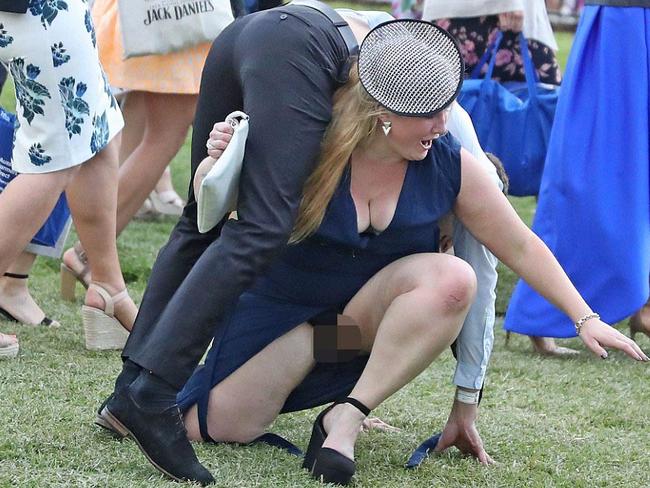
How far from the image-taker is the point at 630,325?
392 cm

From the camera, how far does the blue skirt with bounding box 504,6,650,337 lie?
3.65 meters

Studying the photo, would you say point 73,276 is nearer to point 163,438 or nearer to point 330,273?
point 330,273

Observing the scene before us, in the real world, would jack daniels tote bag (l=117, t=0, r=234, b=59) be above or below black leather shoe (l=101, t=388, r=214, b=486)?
above

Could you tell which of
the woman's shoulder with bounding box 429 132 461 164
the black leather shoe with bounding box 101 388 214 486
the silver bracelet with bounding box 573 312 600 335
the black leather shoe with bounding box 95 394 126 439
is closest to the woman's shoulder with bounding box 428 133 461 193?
the woman's shoulder with bounding box 429 132 461 164

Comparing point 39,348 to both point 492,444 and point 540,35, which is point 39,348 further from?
point 540,35

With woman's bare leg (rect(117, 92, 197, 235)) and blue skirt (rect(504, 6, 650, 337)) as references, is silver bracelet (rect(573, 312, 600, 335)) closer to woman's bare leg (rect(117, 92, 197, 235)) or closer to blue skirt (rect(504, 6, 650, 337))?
blue skirt (rect(504, 6, 650, 337))

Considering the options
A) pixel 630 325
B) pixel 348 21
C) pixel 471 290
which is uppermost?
pixel 348 21

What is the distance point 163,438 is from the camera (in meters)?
2.27

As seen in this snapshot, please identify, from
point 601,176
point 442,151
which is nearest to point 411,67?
point 442,151

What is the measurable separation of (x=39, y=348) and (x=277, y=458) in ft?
3.38

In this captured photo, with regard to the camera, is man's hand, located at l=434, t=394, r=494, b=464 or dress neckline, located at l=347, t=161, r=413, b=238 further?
man's hand, located at l=434, t=394, r=494, b=464

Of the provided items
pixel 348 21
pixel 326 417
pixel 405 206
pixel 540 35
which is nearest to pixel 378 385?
pixel 326 417

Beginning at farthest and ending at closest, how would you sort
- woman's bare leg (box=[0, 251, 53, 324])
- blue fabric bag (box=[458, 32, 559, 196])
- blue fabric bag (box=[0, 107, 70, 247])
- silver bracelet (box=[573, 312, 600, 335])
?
1. blue fabric bag (box=[458, 32, 559, 196])
2. woman's bare leg (box=[0, 251, 53, 324])
3. blue fabric bag (box=[0, 107, 70, 247])
4. silver bracelet (box=[573, 312, 600, 335])

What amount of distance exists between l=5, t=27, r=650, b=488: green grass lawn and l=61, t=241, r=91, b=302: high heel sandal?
0.15 ft
